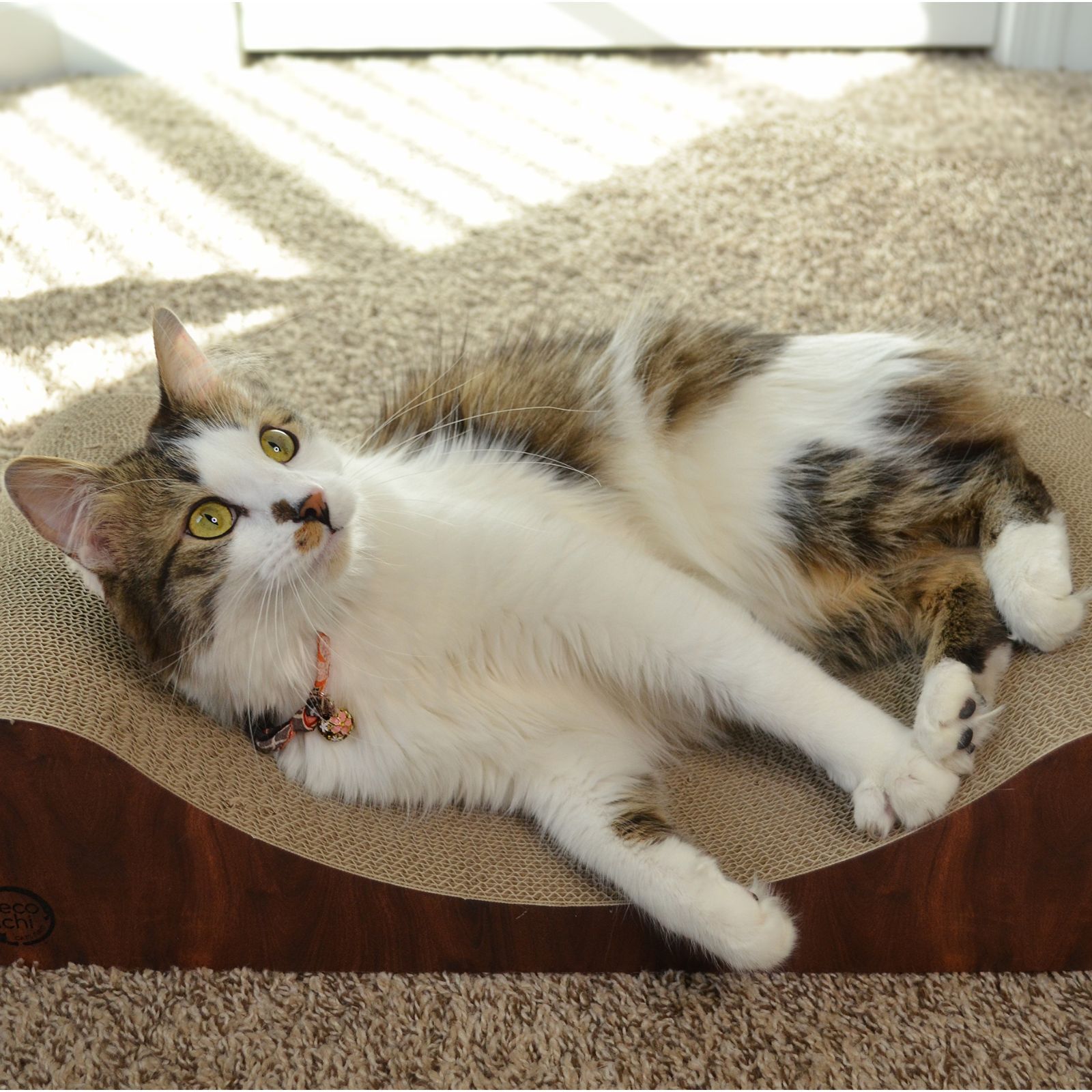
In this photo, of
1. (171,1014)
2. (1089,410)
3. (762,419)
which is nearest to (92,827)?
(171,1014)

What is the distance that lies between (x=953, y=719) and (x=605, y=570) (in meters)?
0.41

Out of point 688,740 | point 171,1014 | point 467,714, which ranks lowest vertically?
point 171,1014

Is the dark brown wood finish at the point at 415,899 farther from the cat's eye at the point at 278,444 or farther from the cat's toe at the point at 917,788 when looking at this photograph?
the cat's eye at the point at 278,444

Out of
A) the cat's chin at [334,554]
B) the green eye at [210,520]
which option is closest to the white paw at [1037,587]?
the cat's chin at [334,554]

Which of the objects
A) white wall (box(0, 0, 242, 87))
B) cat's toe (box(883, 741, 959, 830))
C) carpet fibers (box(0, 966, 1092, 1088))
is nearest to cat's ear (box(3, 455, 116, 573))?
carpet fibers (box(0, 966, 1092, 1088))

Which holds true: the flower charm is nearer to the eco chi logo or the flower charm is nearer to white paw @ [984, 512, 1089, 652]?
the eco chi logo

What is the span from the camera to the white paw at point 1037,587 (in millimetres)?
1290

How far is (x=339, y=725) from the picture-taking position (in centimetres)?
128

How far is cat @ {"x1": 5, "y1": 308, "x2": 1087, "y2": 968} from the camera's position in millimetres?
1187

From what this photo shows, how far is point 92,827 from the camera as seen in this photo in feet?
4.00

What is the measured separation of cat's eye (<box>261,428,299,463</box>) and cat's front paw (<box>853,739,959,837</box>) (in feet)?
2.41

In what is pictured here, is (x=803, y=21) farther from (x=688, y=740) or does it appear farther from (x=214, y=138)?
(x=688, y=740)

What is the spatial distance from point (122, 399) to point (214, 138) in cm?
194

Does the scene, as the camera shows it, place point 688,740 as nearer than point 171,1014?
No
